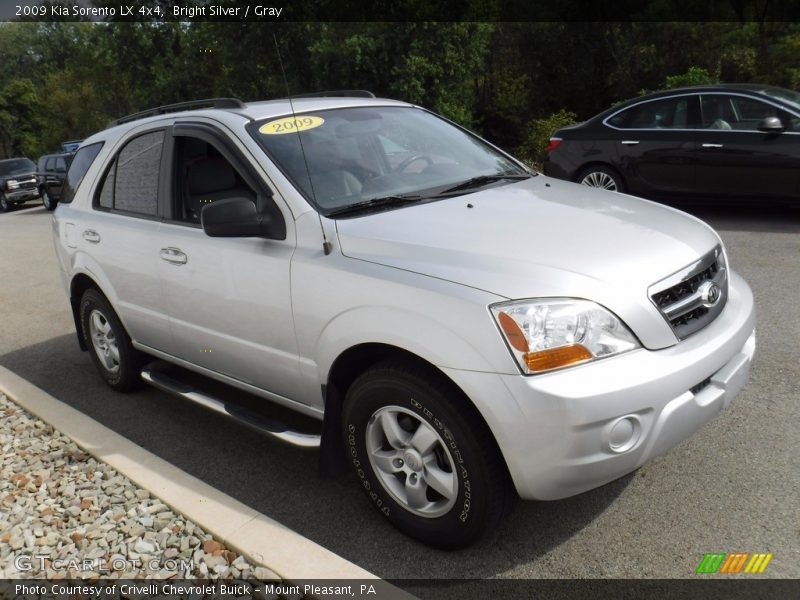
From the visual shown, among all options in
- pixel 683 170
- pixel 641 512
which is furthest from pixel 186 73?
pixel 641 512

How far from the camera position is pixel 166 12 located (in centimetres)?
3469

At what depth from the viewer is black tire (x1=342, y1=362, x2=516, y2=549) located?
2.92 metres

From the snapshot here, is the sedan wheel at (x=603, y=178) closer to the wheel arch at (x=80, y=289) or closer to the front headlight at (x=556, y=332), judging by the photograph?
the wheel arch at (x=80, y=289)

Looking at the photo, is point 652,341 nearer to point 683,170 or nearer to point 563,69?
point 683,170

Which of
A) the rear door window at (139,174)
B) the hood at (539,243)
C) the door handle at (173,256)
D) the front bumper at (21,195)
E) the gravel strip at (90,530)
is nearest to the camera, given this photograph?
the hood at (539,243)

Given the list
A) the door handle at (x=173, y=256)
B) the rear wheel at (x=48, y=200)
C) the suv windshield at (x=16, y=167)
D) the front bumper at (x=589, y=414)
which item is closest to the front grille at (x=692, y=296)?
the front bumper at (x=589, y=414)

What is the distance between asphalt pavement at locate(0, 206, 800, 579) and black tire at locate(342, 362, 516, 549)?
0.16m

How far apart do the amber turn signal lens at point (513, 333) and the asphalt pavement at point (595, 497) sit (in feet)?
3.06

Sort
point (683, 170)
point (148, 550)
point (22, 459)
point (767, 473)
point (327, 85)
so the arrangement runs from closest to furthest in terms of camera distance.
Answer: point (148, 550), point (767, 473), point (22, 459), point (683, 170), point (327, 85)

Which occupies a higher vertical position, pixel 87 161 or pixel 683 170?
pixel 87 161

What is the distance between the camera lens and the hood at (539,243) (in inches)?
114

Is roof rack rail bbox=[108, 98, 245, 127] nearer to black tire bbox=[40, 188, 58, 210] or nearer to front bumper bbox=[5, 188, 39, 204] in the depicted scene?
black tire bbox=[40, 188, 58, 210]

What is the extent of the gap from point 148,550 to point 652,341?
226cm

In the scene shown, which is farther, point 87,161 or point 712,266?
point 87,161
